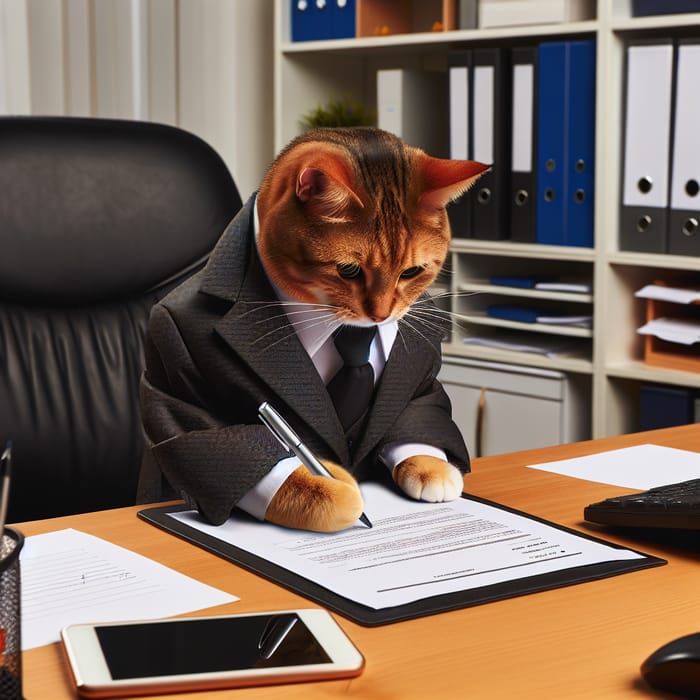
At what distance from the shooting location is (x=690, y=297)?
2.07 metres

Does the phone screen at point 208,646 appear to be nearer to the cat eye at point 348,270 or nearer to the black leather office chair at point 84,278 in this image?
the cat eye at point 348,270

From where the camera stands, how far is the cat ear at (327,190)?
87 cm

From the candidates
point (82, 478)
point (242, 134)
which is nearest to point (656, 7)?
point (242, 134)

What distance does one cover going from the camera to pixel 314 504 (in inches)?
34.7

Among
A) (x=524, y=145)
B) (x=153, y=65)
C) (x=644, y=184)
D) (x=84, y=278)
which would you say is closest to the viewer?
(x=84, y=278)

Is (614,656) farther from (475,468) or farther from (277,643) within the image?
(475,468)

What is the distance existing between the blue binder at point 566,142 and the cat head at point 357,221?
1326 mm

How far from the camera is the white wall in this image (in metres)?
2.46

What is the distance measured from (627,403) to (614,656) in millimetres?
1690

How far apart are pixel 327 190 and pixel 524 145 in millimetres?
1496

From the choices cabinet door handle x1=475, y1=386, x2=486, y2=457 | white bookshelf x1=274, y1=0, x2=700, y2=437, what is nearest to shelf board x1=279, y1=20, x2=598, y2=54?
white bookshelf x1=274, y1=0, x2=700, y2=437

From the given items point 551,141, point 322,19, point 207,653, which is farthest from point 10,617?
point 322,19

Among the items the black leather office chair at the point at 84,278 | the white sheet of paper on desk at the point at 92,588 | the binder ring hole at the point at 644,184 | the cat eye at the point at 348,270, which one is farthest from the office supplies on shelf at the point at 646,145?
the white sheet of paper on desk at the point at 92,588

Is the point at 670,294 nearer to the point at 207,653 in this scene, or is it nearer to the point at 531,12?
the point at 531,12
